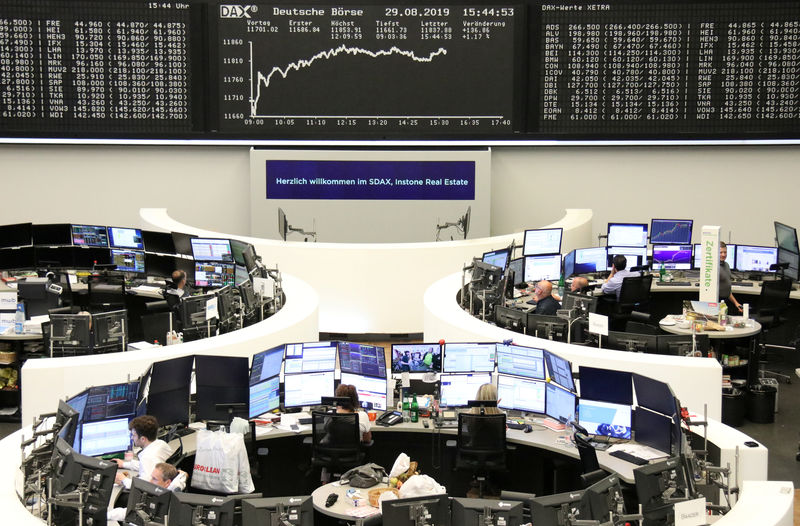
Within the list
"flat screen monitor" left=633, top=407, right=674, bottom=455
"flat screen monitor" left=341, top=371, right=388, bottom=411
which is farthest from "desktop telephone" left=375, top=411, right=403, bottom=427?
"flat screen monitor" left=633, top=407, right=674, bottom=455

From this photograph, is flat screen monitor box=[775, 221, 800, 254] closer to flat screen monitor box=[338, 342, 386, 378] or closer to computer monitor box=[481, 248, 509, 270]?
computer monitor box=[481, 248, 509, 270]

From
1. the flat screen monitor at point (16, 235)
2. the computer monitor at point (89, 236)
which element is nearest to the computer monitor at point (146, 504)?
the computer monitor at point (89, 236)

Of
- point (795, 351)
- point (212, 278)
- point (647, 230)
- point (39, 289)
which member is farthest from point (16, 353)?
point (795, 351)

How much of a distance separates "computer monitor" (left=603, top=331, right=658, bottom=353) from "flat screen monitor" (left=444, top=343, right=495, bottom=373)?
3.59ft

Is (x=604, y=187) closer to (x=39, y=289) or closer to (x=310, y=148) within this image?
(x=310, y=148)

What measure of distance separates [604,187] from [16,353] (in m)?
8.06

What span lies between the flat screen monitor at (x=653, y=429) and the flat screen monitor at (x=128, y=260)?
260 inches

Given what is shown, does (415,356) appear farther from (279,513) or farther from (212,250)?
(212,250)

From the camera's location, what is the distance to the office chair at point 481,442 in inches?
283

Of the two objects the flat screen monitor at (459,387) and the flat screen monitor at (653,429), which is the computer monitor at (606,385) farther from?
the flat screen monitor at (459,387)

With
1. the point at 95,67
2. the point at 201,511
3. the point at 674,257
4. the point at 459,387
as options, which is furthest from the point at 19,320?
the point at 674,257

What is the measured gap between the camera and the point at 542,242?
11.7 metres

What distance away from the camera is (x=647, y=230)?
12398 mm

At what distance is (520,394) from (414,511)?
2.46 m
